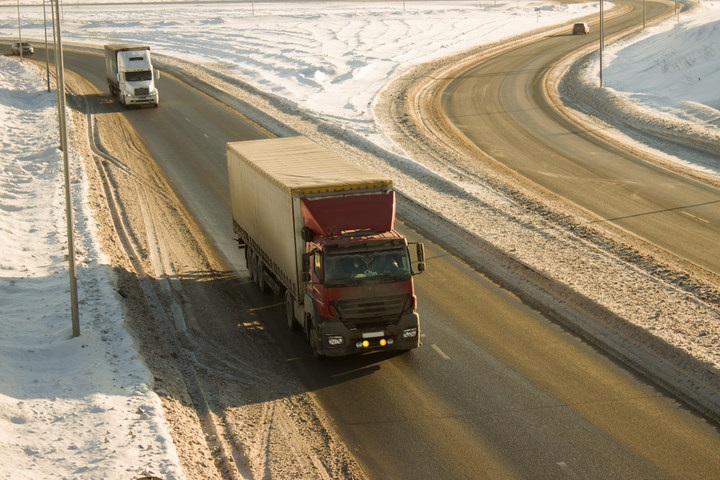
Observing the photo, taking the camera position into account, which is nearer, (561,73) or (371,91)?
(371,91)

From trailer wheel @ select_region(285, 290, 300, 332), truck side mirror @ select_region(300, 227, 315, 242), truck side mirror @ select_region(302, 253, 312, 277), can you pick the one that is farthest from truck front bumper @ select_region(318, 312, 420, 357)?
trailer wheel @ select_region(285, 290, 300, 332)

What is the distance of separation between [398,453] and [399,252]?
497 cm

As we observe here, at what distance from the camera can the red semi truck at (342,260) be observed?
19703mm

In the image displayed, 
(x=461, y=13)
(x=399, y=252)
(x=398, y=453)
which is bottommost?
(x=398, y=453)

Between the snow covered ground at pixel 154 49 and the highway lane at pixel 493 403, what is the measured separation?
3836 mm

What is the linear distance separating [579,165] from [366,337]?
2512 cm

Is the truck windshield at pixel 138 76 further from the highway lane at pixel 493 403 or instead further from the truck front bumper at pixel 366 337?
the truck front bumper at pixel 366 337

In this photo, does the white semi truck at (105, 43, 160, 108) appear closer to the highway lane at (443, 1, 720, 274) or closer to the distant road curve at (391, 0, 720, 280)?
the distant road curve at (391, 0, 720, 280)

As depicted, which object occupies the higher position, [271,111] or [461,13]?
[461,13]

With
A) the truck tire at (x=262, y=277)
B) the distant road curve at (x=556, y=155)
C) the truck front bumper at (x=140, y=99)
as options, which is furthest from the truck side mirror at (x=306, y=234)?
the truck front bumper at (x=140, y=99)

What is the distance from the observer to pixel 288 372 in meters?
20.2

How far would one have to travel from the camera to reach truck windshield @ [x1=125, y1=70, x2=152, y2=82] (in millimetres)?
54969

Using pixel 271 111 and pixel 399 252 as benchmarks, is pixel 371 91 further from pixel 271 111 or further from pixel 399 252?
pixel 399 252

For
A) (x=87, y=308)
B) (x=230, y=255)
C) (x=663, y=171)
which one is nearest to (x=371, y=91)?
(x=663, y=171)
